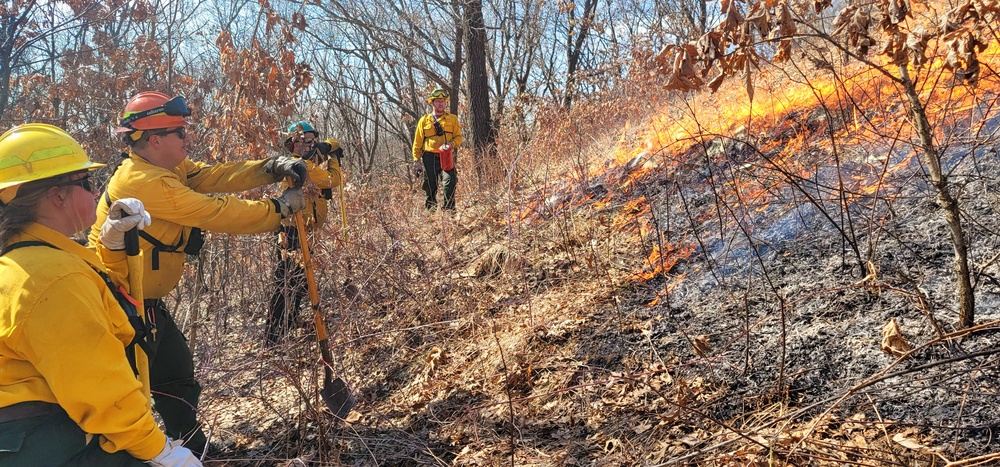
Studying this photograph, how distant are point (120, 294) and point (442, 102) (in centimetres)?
607

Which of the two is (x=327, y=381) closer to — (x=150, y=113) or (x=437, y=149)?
(x=150, y=113)

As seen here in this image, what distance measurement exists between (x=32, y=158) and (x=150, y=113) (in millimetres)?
1211

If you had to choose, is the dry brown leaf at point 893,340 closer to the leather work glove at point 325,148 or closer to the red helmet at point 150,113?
the red helmet at point 150,113

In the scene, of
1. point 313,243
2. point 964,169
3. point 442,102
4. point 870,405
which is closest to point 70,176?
point 313,243

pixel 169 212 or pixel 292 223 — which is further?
pixel 292 223

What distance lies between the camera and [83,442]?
1.75 meters

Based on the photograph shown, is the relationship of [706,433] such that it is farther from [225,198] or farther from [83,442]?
[225,198]

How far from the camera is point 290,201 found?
340cm

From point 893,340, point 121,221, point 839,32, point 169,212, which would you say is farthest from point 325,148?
point 893,340

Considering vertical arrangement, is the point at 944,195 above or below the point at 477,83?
below

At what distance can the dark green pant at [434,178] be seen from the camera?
7609 millimetres

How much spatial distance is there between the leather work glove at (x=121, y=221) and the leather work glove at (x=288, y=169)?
4.11 feet

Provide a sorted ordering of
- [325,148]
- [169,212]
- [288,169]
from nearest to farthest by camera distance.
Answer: [169,212]
[288,169]
[325,148]

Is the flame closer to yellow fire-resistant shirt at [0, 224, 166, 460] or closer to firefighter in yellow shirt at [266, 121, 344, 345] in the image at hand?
firefighter in yellow shirt at [266, 121, 344, 345]
